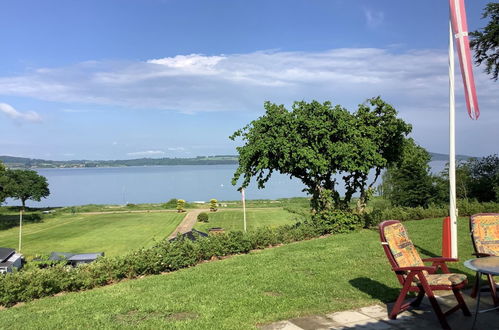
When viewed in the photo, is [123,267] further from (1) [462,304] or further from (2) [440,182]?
(2) [440,182]

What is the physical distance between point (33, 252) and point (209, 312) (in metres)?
27.0

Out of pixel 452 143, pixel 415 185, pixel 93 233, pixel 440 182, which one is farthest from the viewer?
pixel 93 233

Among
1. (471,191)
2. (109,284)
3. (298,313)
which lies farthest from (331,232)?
(471,191)

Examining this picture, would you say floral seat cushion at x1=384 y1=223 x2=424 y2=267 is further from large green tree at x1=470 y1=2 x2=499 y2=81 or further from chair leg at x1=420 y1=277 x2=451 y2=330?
large green tree at x1=470 y1=2 x2=499 y2=81

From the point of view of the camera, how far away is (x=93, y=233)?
36688 mm

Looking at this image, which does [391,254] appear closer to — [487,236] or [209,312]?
[487,236]

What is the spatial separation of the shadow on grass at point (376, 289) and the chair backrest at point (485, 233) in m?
1.35

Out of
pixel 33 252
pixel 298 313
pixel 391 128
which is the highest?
pixel 391 128

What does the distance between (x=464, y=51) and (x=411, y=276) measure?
4.06 m

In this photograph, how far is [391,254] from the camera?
4.95m

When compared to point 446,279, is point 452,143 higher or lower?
higher

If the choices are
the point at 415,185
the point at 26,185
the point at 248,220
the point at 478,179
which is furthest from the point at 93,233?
the point at 26,185

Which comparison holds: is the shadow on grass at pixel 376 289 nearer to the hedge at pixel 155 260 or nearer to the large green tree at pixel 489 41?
the hedge at pixel 155 260

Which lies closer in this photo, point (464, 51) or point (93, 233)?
point (464, 51)
